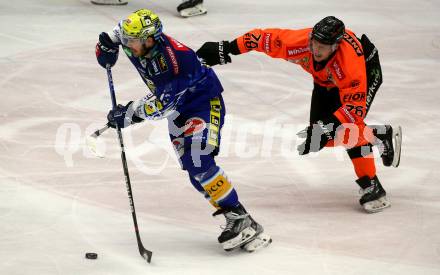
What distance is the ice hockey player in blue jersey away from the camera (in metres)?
5.13

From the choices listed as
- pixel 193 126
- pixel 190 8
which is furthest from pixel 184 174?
pixel 190 8

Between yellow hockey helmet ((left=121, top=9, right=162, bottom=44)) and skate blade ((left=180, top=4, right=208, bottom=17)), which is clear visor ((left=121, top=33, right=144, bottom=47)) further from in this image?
skate blade ((left=180, top=4, right=208, bottom=17))

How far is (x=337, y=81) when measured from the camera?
5.78 meters

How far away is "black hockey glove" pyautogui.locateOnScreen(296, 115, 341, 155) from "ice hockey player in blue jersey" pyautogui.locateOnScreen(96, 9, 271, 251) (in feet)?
1.98

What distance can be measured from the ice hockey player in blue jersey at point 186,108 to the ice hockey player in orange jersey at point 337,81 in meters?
0.60

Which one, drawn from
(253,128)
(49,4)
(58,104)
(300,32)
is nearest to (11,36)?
(49,4)

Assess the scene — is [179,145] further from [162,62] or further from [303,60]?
[303,60]

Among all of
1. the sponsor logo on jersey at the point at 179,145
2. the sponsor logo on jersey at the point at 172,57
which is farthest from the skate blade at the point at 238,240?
the sponsor logo on jersey at the point at 172,57

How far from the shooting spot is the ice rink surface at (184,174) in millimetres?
5332

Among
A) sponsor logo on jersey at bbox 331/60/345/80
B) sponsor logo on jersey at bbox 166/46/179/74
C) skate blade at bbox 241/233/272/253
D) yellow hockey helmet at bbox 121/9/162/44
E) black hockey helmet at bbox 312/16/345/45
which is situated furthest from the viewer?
sponsor logo on jersey at bbox 331/60/345/80

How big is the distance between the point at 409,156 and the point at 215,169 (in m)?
2.53

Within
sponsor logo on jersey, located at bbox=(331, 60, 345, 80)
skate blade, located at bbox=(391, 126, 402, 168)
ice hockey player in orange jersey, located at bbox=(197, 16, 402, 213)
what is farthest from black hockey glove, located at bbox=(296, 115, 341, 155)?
skate blade, located at bbox=(391, 126, 402, 168)

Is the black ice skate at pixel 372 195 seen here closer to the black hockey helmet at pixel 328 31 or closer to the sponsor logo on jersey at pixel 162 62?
the black hockey helmet at pixel 328 31

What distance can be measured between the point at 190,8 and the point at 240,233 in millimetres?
5473
